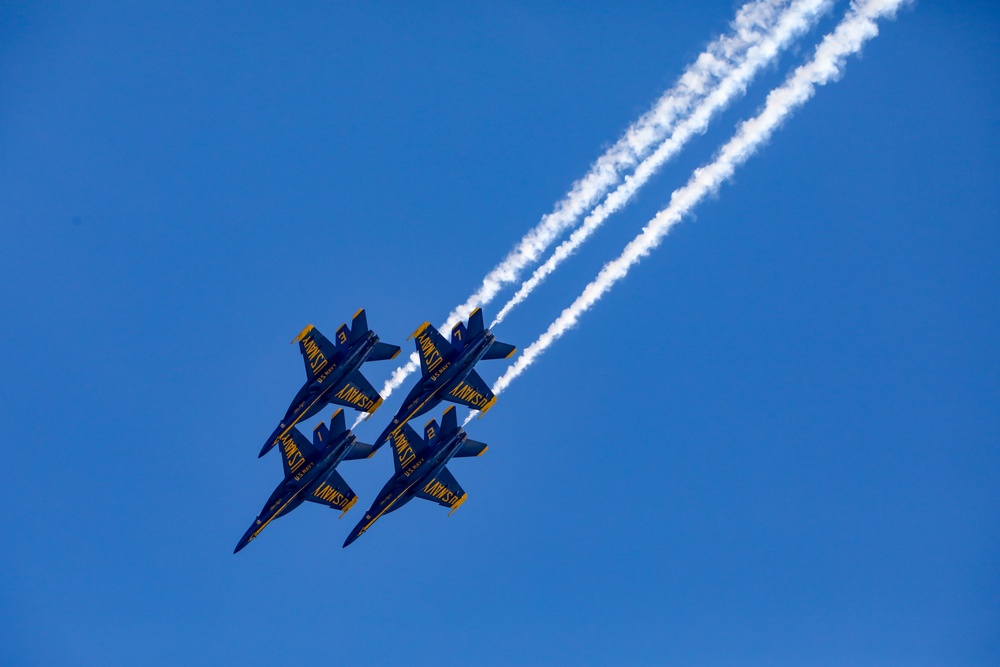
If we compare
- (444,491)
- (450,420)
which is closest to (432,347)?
(450,420)

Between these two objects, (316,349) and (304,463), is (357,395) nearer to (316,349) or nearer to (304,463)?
(316,349)

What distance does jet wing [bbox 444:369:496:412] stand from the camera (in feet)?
200

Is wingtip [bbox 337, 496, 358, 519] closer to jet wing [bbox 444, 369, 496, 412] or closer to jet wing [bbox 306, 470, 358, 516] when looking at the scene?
jet wing [bbox 306, 470, 358, 516]


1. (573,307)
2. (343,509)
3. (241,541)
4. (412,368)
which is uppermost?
(573,307)

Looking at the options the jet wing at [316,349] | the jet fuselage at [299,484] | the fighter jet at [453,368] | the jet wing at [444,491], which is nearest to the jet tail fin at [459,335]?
the fighter jet at [453,368]

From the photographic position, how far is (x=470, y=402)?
61562 millimetres

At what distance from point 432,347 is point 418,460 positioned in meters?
7.75

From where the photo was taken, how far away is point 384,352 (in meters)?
60.6

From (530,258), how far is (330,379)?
14.2 metres

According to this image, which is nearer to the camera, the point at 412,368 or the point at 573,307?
the point at 573,307

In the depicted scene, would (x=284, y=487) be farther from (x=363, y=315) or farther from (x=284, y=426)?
(x=363, y=315)

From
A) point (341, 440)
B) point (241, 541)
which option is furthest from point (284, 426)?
point (241, 541)

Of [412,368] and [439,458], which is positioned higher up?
[412,368]

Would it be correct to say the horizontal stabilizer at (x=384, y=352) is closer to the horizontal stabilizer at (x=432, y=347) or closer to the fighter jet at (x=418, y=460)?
the horizontal stabilizer at (x=432, y=347)
